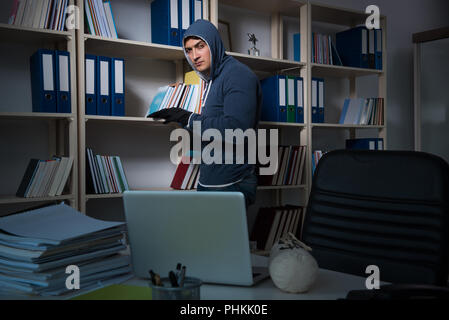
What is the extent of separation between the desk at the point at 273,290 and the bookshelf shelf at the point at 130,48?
1.74 meters

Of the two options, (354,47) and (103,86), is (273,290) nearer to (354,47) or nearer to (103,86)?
(103,86)

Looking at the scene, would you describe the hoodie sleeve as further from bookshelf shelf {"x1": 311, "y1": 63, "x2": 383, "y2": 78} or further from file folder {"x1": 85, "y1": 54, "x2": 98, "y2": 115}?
bookshelf shelf {"x1": 311, "y1": 63, "x2": 383, "y2": 78}

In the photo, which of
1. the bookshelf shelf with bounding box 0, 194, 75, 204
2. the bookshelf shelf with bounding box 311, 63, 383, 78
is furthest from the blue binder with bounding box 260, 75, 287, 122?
the bookshelf shelf with bounding box 0, 194, 75, 204

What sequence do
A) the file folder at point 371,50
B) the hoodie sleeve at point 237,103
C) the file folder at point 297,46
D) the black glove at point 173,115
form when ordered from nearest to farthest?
1. the hoodie sleeve at point 237,103
2. the black glove at point 173,115
3. the file folder at point 297,46
4. the file folder at point 371,50

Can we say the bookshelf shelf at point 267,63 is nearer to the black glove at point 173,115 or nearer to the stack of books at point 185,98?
the stack of books at point 185,98

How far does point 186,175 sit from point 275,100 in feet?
2.72

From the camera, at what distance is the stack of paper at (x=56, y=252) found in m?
0.85

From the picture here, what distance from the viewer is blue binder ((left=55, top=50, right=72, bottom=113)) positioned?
2174 millimetres

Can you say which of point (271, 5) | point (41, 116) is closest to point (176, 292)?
point (41, 116)

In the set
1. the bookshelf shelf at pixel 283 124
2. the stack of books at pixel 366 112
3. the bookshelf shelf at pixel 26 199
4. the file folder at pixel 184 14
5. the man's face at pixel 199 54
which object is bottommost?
the bookshelf shelf at pixel 26 199

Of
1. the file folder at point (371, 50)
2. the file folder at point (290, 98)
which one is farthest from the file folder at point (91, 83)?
the file folder at point (371, 50)

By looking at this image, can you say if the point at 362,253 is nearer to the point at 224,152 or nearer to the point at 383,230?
the point at 383,230
